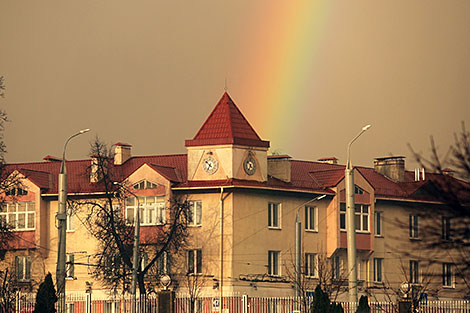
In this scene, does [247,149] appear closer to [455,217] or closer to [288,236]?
[288,236]

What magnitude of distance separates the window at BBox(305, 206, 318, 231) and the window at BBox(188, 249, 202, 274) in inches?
318

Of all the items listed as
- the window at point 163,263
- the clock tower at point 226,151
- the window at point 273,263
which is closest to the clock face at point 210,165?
the clock tower at point 226,151

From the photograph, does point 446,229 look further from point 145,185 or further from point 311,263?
point 311,263

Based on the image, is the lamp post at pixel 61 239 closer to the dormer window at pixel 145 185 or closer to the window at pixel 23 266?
the dormer window at pixel 145 185

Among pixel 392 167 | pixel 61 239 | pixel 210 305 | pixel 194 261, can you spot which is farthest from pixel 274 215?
pixel 61 239

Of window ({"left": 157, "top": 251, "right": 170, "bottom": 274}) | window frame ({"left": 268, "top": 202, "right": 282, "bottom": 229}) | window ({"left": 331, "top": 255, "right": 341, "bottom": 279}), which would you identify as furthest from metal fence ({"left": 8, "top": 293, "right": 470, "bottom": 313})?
window frame ({"left": 268, "top": 202, "right": 282, "bottom": 229})

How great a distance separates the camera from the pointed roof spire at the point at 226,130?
3009 inches

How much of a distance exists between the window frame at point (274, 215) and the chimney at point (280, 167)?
84.5 inches

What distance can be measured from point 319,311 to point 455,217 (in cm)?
2937

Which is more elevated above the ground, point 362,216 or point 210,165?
point 210,165

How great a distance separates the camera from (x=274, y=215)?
78.1 metres

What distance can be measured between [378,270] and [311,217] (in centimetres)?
751

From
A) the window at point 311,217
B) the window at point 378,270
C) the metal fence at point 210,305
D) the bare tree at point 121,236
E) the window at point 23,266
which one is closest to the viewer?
the metal fence at point 210,305

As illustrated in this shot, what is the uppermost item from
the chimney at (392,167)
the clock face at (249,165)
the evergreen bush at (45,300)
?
the chimney at (392,167)
